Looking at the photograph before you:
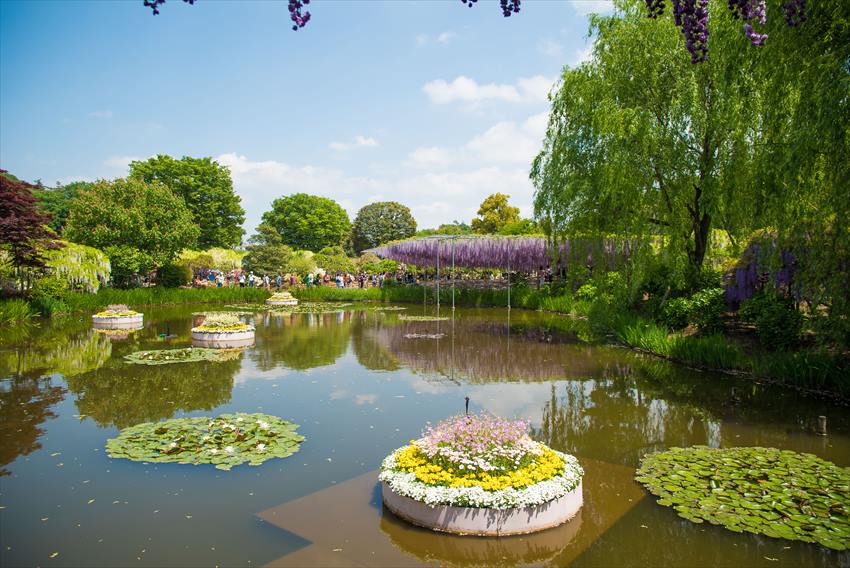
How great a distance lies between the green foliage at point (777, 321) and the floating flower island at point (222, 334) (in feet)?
41.2

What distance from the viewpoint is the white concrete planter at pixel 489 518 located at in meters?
4.61

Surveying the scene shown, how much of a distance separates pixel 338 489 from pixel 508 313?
1940cm

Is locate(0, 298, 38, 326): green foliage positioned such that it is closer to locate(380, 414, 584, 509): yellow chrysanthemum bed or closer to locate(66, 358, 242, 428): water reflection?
locate(66, 358, 242, 428): water reflection

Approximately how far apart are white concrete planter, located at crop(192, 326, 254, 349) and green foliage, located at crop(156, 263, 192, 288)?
17.1 meters

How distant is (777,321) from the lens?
412 inches

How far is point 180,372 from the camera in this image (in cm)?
1134

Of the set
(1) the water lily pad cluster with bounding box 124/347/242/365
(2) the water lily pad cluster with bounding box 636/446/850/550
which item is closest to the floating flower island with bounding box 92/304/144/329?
(1) the water lily pad cluster with bounding box 124/347/242/365

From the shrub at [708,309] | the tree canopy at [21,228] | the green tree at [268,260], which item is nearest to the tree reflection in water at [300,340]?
the tree canopy at [21,228]

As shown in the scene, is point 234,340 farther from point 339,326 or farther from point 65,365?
point 339,326

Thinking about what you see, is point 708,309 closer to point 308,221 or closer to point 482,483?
point 482,483

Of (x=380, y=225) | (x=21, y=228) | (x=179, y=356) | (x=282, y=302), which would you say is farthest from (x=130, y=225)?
(x=380, y=225)

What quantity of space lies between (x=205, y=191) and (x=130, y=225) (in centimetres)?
2371

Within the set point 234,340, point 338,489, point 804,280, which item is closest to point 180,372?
point 234,340

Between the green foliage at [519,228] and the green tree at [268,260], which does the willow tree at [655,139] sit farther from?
the green foliage at [519,228]
